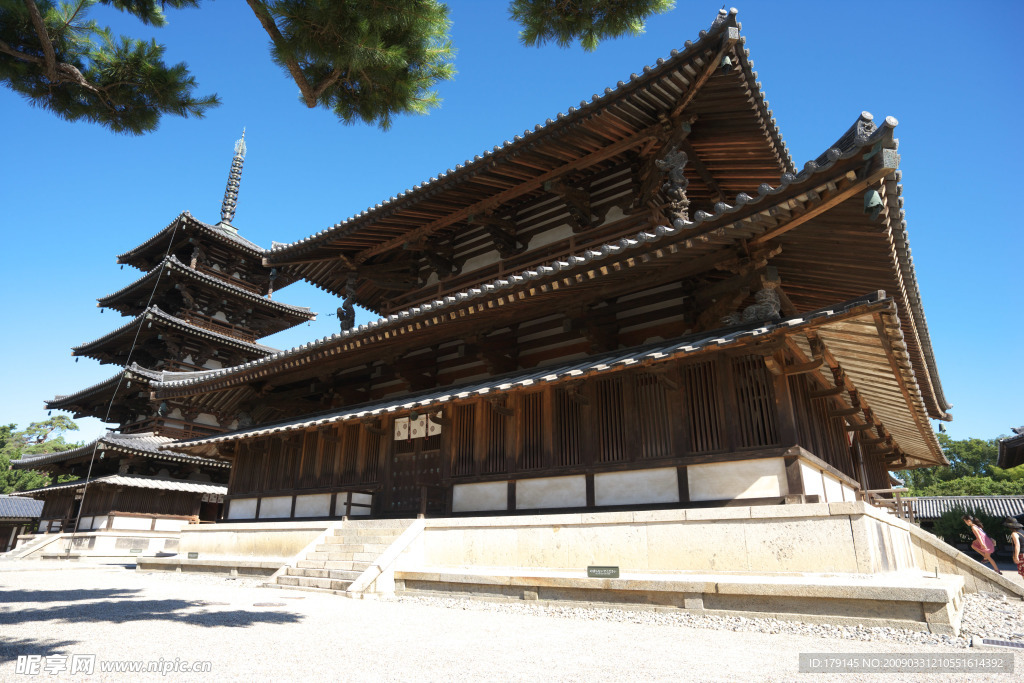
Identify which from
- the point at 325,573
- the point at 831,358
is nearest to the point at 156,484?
the point at 325,573

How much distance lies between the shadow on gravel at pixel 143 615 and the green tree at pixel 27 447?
1909 inches

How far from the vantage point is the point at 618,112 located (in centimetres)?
1002

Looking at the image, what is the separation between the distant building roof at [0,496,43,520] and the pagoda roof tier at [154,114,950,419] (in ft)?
122

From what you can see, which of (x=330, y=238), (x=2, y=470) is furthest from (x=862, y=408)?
(x=2, y=470)

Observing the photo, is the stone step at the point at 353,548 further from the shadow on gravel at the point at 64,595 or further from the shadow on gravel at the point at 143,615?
the shadow on gravel at the point at 64,595

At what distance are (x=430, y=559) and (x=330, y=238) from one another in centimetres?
847

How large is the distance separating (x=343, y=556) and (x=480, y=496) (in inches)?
102

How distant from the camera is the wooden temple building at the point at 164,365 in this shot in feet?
82.5

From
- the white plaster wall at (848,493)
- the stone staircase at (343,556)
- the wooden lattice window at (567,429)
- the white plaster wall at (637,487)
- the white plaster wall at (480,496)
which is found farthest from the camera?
the white plaster wall at (848,493)

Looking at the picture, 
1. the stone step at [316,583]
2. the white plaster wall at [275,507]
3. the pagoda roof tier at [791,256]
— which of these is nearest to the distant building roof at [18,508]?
the white plaster wall at [275,507]

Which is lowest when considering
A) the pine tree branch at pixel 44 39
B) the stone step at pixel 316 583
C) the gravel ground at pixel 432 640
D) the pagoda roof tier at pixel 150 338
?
the gravel ground at pixel 432 640

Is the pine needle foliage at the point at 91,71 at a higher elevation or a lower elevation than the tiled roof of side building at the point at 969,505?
higher

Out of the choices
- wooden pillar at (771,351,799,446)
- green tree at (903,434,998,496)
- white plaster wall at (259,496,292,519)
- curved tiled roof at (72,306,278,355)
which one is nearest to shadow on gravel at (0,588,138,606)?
white plaster wall at (259,496,292,519)

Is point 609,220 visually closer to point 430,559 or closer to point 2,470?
point 430,559
